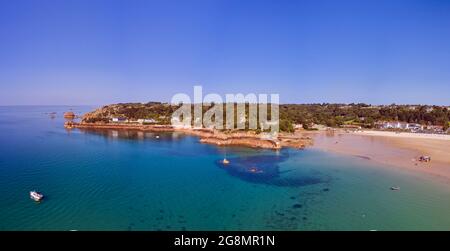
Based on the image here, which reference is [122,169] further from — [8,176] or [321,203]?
[321,203]

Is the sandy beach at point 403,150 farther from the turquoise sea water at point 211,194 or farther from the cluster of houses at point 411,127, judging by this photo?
the cluster of houses at point 411,127

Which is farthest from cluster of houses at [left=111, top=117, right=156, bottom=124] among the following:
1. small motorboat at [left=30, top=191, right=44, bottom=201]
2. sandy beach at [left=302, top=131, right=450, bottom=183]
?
small motorboat at [left=30, top=191, right=44, bottom=201]

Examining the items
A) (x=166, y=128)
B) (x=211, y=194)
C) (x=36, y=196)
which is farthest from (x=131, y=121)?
(x=211, y=194)

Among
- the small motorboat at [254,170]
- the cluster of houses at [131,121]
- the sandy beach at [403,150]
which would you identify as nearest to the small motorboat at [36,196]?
the small motorboat at [254,170]

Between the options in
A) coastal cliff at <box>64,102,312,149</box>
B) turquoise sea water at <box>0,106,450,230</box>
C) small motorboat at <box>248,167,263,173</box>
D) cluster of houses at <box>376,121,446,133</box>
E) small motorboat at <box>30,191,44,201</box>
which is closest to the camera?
turquoise sea water at <box>0,106,450,230</box>

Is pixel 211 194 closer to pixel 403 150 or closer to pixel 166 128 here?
pixel 403 150

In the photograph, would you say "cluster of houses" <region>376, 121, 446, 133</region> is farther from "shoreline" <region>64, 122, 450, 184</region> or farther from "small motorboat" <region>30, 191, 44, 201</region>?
"small motorboat" <region>30, 191, 44, 201</region>
